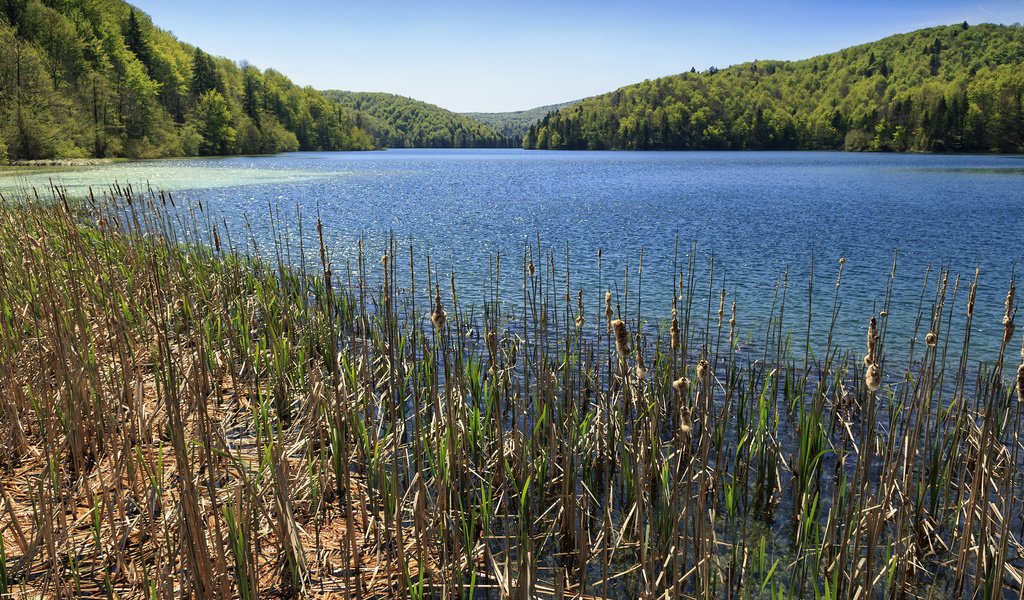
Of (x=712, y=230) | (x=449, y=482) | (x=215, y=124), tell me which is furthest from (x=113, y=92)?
(x=449, y=482)

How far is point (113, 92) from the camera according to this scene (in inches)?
2373

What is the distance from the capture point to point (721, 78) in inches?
6368

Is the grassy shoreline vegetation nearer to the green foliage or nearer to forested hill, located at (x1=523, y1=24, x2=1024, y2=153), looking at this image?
the green foliage

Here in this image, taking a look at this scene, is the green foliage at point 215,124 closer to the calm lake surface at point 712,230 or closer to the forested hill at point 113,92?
the forested hill at point 113,92

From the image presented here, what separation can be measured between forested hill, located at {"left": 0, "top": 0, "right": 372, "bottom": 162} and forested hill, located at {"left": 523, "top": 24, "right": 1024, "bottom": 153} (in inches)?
2980

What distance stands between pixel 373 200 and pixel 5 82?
3533cm

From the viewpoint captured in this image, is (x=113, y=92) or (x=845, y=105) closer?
(x=113, y=92)

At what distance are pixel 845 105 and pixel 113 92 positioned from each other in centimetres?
12819

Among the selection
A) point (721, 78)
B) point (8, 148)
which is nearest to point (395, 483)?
point (8, 148)

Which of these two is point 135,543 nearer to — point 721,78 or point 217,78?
point 217,78

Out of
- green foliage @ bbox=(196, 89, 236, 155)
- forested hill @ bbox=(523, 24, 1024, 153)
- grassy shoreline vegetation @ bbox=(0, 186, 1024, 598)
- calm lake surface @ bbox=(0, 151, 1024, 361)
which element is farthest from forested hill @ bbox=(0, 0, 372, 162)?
forested hill @ bbox=(523, 24, 1024, 153)

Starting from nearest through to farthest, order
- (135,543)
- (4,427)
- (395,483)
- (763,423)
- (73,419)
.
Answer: (395,483) < (135,543) < (73,419) < (4,427) < (763,423)

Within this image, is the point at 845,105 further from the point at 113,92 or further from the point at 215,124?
the point at 113,92

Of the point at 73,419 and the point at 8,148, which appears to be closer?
the point at 73,419
